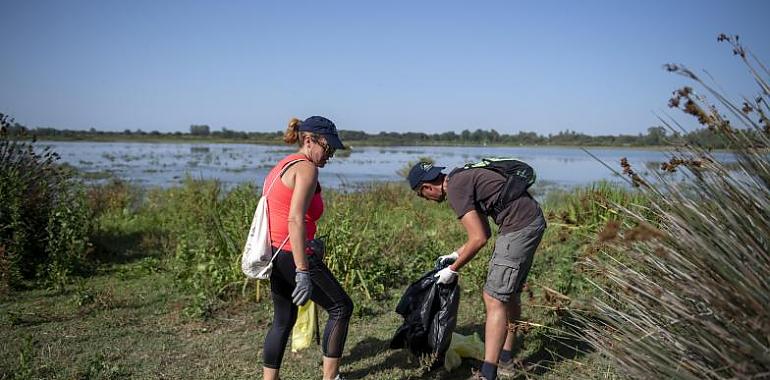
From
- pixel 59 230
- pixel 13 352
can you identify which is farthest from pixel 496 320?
pixel 59 230

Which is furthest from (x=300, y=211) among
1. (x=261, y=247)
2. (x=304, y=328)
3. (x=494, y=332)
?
(x=304, y=328)

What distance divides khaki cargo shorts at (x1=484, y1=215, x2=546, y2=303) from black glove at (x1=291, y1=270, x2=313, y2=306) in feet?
3.99

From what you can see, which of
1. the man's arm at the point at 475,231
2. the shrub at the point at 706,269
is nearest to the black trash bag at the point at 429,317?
the man's arm at the point at 475,231

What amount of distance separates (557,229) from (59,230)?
6.77 m

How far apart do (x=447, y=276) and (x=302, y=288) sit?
115 centimetres

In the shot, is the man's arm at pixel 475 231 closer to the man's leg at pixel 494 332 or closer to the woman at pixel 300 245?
the man's leg at pixel 494 332

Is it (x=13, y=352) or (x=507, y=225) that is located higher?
(x=507, y=225)

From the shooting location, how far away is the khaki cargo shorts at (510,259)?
357 cm

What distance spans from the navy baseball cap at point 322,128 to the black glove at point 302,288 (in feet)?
2.65

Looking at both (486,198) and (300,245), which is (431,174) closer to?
(486,198)

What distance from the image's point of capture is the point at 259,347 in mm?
4539

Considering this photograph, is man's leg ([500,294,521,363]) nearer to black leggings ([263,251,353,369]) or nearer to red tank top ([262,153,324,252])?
→ black leggings ([263,251,353,369])

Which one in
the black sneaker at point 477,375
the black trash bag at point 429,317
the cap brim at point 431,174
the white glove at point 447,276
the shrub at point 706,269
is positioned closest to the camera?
the shrub at point 706,269

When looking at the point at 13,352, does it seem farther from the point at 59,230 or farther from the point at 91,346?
the point at 59,230
